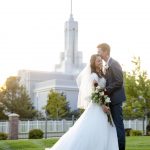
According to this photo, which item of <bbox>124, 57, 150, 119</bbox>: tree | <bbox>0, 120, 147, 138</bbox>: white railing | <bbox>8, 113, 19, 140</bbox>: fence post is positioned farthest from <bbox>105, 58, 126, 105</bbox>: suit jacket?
<bbox>0, 120, 147, 138</bbox>: white railing

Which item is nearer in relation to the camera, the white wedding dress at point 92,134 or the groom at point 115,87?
the white wedding dress at point 92,134

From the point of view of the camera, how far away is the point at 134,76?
33.8 meters

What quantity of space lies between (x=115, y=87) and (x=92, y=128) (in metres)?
0.71

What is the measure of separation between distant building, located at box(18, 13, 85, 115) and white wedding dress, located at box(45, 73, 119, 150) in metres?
75.6

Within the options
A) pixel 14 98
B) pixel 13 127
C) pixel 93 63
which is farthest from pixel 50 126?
pixel 93 63

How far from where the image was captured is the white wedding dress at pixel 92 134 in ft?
22.6

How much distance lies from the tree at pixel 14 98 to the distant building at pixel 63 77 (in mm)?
28682

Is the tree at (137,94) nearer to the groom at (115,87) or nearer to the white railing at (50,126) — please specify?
the white railing at (50,126)

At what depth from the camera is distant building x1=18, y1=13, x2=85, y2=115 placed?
284 feet

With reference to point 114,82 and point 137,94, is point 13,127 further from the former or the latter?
point 114,82

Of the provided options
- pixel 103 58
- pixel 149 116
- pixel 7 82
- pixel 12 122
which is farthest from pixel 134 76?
pixel 103 58

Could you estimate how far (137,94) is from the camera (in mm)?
33312

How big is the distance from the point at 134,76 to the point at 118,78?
88.4ft

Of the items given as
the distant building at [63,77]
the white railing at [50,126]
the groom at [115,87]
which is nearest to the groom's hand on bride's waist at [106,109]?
the groom at [115,87]
